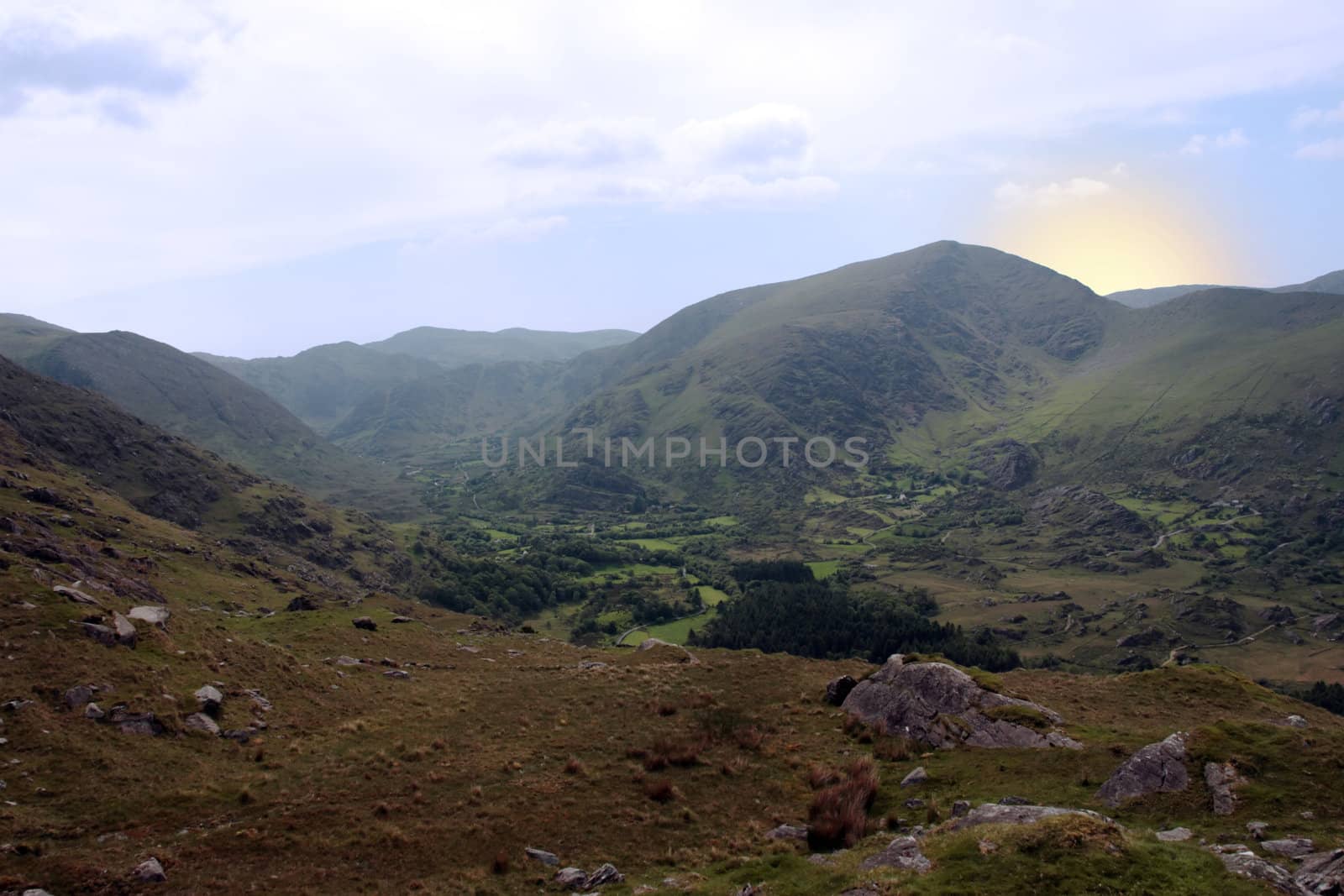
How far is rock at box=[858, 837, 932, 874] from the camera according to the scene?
18.6m

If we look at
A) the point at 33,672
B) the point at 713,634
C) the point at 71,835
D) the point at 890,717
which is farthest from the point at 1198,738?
the point at 713,634

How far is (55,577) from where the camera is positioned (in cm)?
4056

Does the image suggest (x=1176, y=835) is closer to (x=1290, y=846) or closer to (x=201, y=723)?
(x=1290, y=846)

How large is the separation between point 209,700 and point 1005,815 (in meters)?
31.5

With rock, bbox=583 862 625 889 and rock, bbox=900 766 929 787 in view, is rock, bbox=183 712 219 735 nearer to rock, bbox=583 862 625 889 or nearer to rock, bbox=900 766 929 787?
rock, bbox=583 862 625 889

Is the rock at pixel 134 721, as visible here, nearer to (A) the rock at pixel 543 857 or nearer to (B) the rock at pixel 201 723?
(B) the rock at pixel 201 723

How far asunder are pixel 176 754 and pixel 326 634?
2036 centimetres

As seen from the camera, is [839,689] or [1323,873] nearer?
[1323,873]

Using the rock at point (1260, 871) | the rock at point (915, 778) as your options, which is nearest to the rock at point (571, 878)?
the rock at point (915, 778)

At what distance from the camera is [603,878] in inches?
827

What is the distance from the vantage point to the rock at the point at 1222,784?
21297 millimetres

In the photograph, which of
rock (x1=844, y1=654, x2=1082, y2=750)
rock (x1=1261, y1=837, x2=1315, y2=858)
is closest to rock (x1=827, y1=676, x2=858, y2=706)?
rock (x1=844, y1=654, x2=1082, y2=750)

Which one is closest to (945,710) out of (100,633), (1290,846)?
(1290,846)

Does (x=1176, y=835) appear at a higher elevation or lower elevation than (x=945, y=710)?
higher
